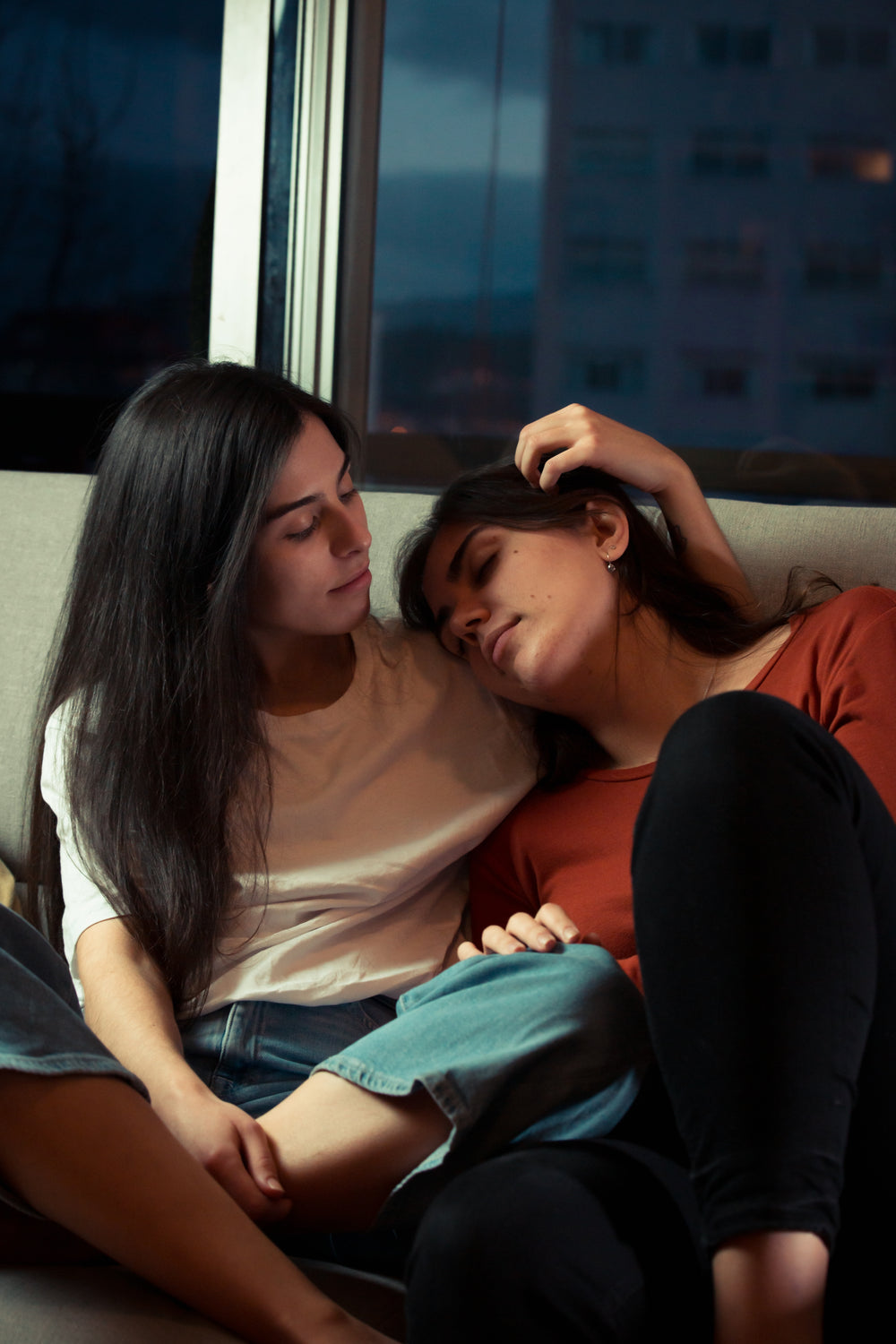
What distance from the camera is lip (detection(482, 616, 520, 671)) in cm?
115

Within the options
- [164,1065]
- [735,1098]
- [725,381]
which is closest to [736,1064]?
[735,1098]

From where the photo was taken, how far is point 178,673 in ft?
3.79

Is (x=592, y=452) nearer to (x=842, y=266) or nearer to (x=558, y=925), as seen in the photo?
(x=558, y=925)

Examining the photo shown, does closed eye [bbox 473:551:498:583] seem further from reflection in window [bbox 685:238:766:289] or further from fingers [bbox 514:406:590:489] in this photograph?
reflection in window [bbox 685:238:766:289]

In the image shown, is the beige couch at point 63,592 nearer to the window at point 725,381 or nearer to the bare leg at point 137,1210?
the bare leg at point 137,1210

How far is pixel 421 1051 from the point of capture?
0.80 metres

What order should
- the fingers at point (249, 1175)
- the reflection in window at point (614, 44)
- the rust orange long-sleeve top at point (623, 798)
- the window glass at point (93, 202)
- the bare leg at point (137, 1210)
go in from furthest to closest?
the window glass at point (93, 202) → the reflection in window at point (614, 44) → the rust orange long-sleeve top at point (623, 798) → the fingers at point (249, 1175) → the bare leg at point (137, 1210)

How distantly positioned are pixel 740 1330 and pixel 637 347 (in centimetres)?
188

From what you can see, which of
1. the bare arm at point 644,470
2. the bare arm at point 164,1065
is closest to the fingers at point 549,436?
the bare arm at point 644,470

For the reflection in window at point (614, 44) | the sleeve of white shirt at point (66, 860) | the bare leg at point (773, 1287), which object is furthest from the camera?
the reflection in window at point (614, 44)

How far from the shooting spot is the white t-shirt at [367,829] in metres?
1.08

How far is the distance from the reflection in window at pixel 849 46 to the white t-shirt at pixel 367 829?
150 cm

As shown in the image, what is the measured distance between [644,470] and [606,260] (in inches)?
44.7

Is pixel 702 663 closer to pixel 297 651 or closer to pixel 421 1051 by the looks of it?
pixel 297 651
